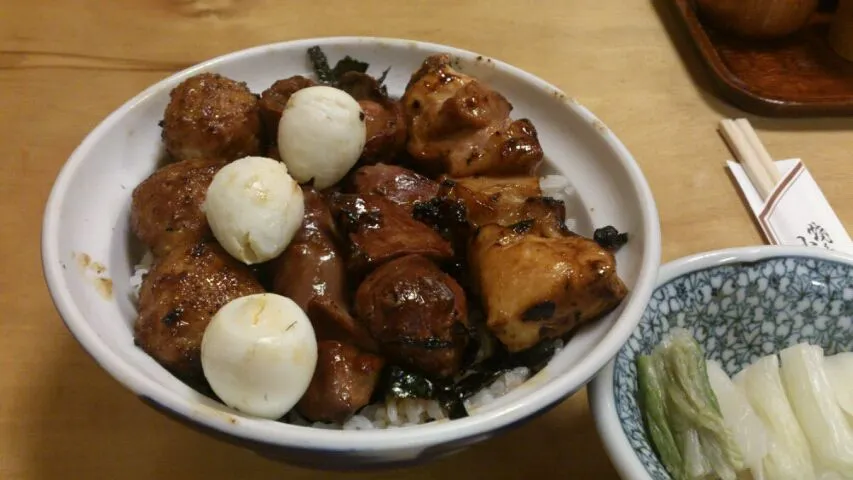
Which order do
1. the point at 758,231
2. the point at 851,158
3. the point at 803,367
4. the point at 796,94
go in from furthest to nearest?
the point at 796,94 < the point at 851,158 < the point at 758,231 < the point at 803,367

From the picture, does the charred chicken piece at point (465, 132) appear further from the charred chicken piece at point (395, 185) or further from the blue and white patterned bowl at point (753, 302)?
the blue and white patterned bowl at point (753, 302)

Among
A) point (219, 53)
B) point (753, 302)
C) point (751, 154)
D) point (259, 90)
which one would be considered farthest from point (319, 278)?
point (751, 154)

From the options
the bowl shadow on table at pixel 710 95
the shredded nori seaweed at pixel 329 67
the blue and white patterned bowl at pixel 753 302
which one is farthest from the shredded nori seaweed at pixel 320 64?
the bowl shadow on table at pixel 710 95

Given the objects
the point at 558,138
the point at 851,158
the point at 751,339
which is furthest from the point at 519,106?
the point at 851,158

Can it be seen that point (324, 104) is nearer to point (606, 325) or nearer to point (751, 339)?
point (606, 325)

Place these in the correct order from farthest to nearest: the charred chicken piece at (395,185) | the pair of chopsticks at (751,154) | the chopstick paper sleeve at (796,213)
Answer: the pair of chopsticks at (751,154), the chopstick paper sleeve at (796,213), the charred chicken piece at (395,185)

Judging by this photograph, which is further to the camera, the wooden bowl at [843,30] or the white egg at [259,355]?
the wooden bowl at [843,30]

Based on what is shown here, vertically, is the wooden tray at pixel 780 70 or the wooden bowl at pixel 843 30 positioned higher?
the wooden bowl at pixel 843 30

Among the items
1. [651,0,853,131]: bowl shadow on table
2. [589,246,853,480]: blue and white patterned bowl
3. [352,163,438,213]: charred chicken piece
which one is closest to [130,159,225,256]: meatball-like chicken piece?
[352,163,438,213]: charred chicken piece

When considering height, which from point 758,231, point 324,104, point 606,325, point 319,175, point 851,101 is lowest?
point 758,231
